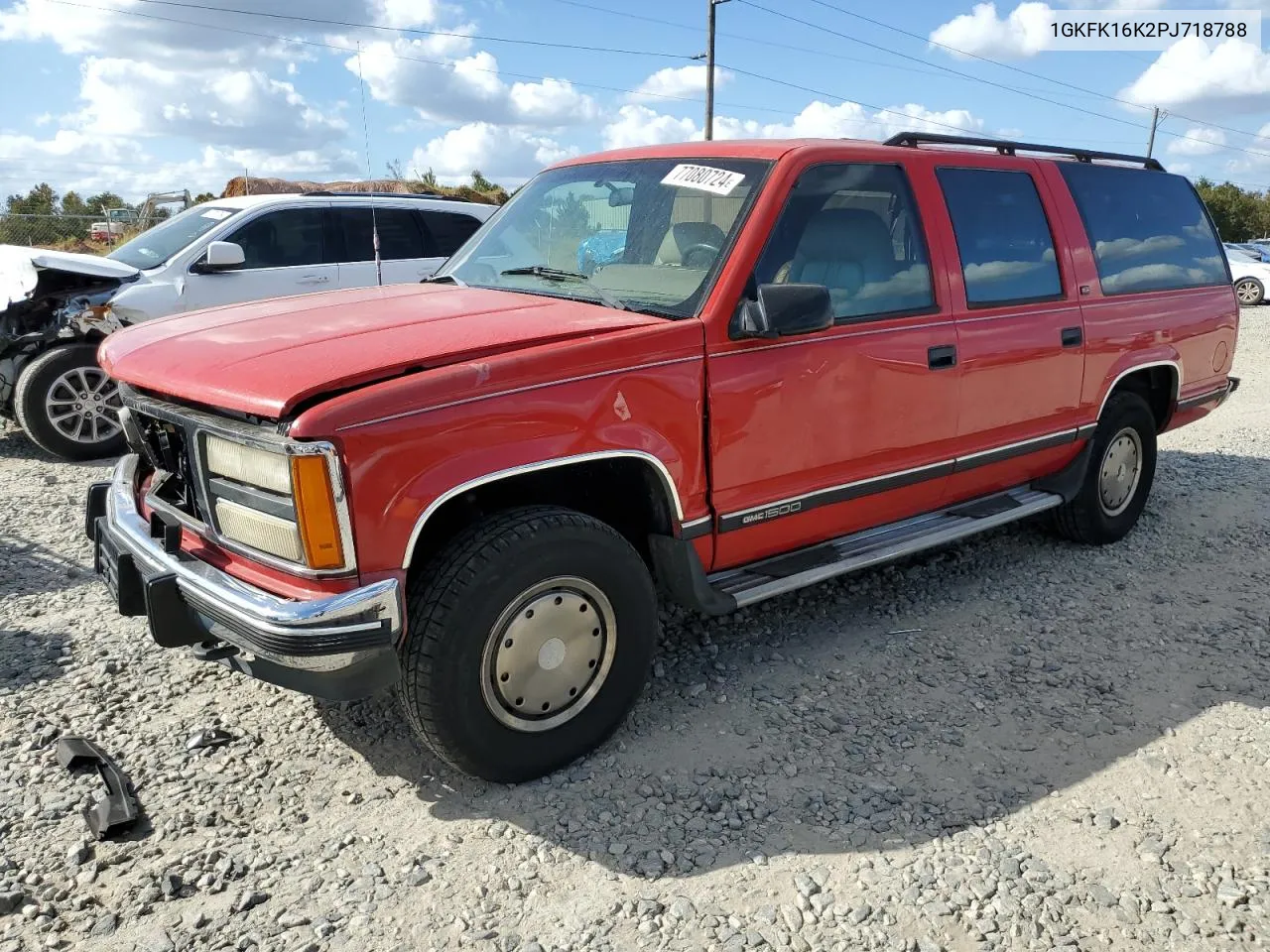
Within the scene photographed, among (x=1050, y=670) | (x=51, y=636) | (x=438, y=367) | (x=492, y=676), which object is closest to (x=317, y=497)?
(x=438, y=367)

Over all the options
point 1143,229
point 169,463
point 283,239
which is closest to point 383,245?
point 283,239

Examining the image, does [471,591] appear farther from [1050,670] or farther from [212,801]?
[1050,670]

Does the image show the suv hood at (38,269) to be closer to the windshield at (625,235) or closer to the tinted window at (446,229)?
the tinted window at (446,229)

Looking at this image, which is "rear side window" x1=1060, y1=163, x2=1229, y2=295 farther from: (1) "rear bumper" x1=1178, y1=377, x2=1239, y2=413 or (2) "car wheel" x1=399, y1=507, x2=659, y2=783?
(2) "car wheel" x1=399, y1=507, x2=659, y2=783

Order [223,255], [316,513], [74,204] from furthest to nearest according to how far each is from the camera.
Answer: [74,204]
[223,255]
[316,513]

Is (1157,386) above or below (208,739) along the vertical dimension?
above

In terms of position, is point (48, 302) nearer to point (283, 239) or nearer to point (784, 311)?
point (283, 239)

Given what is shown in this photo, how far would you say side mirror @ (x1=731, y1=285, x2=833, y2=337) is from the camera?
3275mm

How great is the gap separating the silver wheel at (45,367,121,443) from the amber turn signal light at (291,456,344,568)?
533 cm

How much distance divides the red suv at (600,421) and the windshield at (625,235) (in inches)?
0.6

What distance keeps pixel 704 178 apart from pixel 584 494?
1.31 meters

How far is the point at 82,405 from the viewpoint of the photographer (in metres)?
7.17

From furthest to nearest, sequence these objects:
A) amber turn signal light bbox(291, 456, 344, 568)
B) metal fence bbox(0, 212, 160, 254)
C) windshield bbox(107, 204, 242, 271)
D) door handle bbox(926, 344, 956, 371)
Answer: metal fence bbox(0, 212, 160, 254) < windshield bbox(107, 204, 242, 271) < door handle bbox(926, 344, 956, 371) < amber turn signal light bbox(291, 456, 344, 568)

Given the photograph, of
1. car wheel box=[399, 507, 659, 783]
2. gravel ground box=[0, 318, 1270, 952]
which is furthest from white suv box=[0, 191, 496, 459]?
car wheel box=[399, 507, 659, 783]
